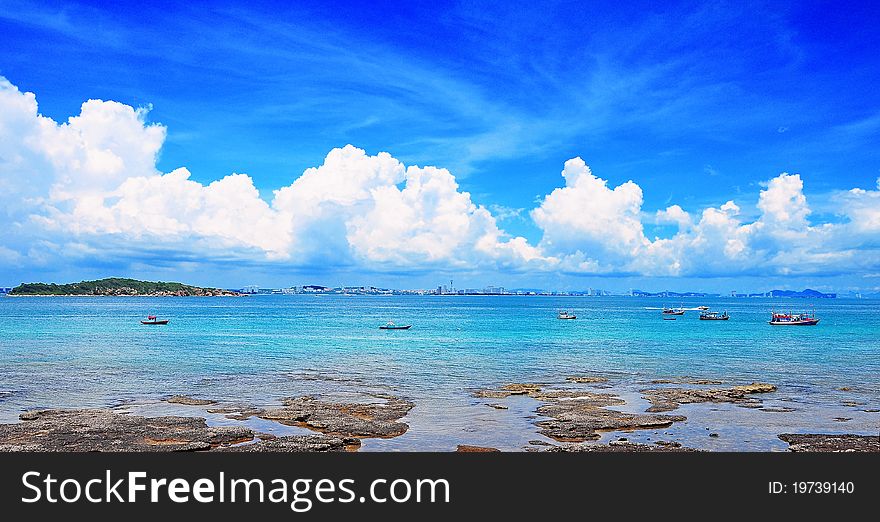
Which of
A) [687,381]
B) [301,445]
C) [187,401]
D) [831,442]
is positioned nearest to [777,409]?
[831,442]

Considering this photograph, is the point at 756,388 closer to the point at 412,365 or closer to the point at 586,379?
the point at 586,379

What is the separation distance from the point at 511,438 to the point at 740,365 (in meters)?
35.6

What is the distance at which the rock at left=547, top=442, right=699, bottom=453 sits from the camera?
23.9 meters

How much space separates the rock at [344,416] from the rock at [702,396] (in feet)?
40.6

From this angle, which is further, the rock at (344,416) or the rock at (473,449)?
the rock at (344,416)

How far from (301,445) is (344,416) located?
19.0 feet

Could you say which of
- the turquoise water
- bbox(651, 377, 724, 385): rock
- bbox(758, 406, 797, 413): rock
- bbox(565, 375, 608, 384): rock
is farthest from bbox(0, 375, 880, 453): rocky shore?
bbox(565, 375, 608, 384): rock

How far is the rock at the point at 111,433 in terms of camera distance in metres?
24.2

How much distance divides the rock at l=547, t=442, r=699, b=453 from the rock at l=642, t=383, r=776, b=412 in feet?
26.6

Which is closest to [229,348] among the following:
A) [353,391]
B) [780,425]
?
[353,391]

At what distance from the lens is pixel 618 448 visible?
→ 952 inches

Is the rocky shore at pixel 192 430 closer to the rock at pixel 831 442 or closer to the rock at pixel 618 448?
the rock at pixel 618 448

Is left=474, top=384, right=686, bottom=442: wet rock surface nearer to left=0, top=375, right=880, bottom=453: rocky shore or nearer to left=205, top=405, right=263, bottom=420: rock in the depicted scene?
left=0, top=375, right=880, bottom=453: rocky shore

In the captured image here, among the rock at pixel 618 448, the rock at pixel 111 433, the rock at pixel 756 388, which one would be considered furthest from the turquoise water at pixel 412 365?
the rock at pixel 111 433
